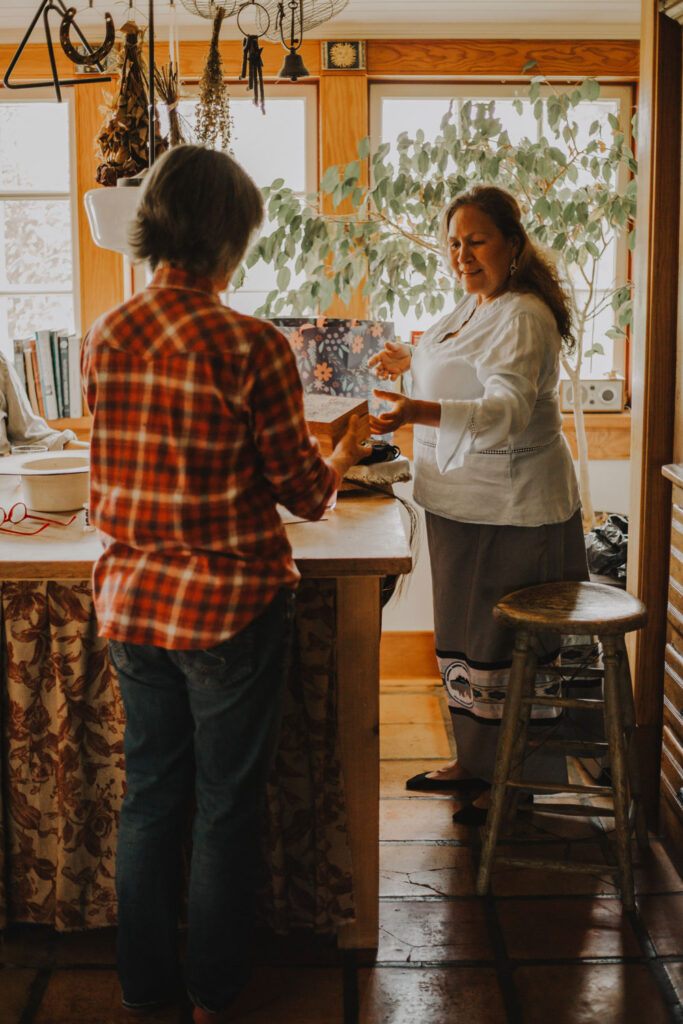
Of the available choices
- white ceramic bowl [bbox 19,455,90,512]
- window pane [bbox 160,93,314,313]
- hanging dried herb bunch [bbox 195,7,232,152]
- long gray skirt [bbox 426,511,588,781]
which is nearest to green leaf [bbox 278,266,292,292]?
window pane [bbox 160,93,314,313]

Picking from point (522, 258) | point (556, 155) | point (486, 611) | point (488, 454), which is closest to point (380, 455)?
point (488, 454)

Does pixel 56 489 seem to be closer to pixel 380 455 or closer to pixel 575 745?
pixel 380 455

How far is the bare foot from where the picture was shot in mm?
2721

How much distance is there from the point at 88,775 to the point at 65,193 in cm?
274

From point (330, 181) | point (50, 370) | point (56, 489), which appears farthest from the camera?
point (50, 370)

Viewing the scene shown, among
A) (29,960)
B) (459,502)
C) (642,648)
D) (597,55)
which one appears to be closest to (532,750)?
(642,648)

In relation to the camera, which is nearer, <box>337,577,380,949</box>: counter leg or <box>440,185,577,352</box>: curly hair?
<box>337,577,380,949</box>: counter leg

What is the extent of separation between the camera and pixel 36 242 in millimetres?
4020

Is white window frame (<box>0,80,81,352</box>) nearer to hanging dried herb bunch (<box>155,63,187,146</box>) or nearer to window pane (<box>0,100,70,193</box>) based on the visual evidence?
window pane (<box>0,100,70,193</box>)

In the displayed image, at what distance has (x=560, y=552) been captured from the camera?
2.44 meters

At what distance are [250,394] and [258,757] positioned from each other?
589 millimetres

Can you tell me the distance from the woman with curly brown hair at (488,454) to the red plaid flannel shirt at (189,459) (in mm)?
709

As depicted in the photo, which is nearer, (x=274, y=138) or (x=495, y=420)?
(x=495, y=420)

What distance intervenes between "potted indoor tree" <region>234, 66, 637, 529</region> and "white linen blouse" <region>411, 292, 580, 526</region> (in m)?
0.87
